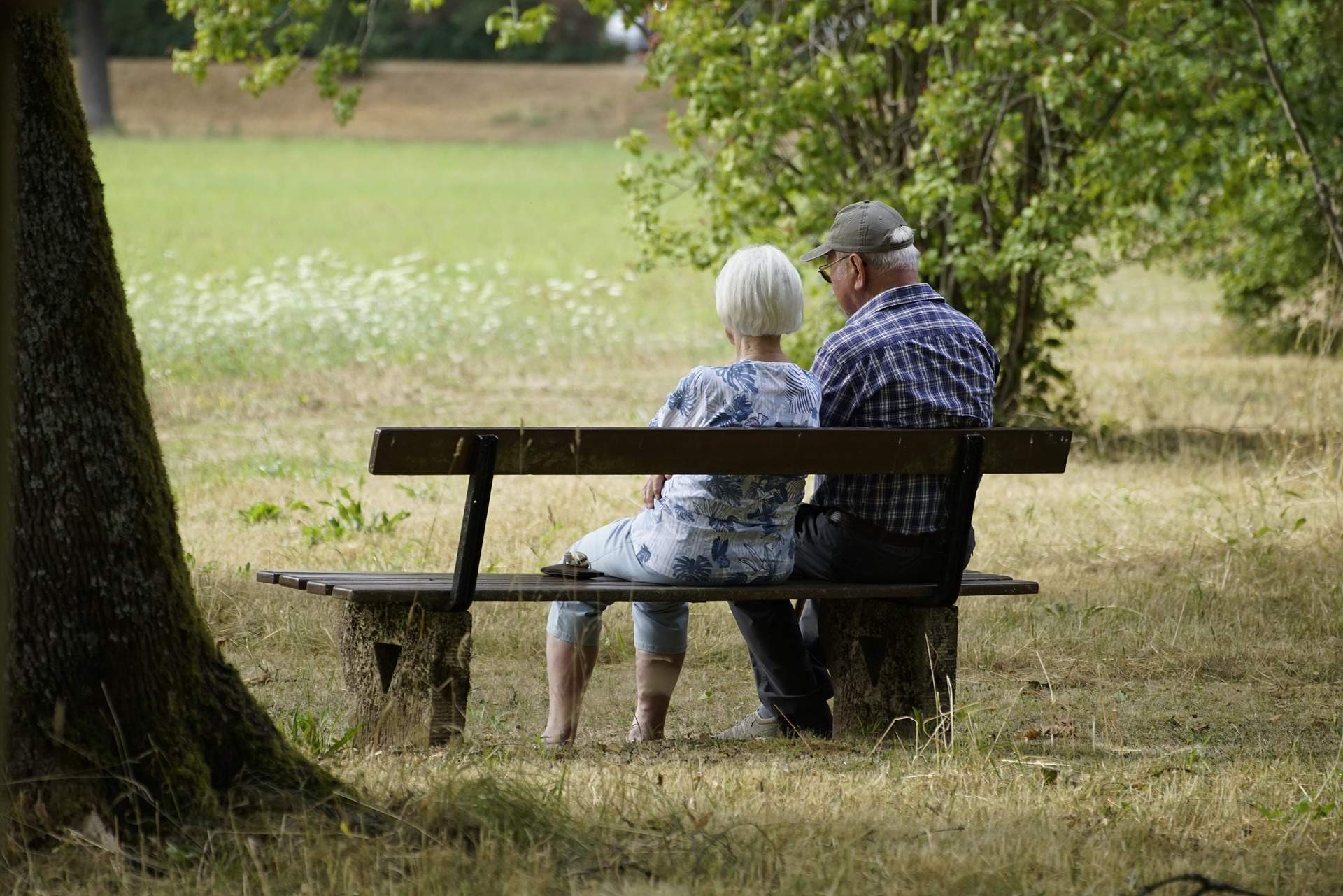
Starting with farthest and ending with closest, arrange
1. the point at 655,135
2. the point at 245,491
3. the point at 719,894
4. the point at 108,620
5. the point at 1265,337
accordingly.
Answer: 1. the point at 655,135
2. the point at 1265,337
3. the point at 245,491
4. the point at 108,620
5. the point at 719,894

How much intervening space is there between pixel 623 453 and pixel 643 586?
468 mm

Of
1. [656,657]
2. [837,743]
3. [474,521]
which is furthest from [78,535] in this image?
[837,743]

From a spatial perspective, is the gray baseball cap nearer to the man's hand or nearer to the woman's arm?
the woman's arm

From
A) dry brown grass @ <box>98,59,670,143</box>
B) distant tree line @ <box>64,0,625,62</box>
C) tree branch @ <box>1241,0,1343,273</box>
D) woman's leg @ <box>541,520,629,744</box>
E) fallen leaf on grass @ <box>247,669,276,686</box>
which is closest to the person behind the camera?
woman's leg @ <box>541,520,629,744</box>

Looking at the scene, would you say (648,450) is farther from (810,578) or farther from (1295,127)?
(1295,127)

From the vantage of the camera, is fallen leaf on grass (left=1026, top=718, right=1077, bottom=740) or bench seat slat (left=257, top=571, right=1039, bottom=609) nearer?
bench seat slat (left=257, top=571, right=1039, bottom=609)

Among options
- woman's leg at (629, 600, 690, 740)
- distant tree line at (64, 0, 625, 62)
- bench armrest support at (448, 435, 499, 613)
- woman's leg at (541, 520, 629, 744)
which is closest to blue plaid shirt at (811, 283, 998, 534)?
woman's leg at (629, 600, 690, 740)

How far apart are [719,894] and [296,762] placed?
1035 millimetres

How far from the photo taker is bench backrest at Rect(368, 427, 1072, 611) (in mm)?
4094

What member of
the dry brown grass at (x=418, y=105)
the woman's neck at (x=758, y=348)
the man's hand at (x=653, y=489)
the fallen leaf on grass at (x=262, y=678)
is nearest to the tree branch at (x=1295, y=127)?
the woman's neck at (x=758, y=348)

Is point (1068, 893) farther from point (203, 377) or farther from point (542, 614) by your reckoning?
point (203, 377)

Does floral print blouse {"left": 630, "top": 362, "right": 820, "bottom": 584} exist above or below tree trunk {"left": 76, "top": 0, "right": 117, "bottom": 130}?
below

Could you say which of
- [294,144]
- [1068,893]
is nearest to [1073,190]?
[1068,893]

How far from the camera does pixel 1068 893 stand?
10.6ft
